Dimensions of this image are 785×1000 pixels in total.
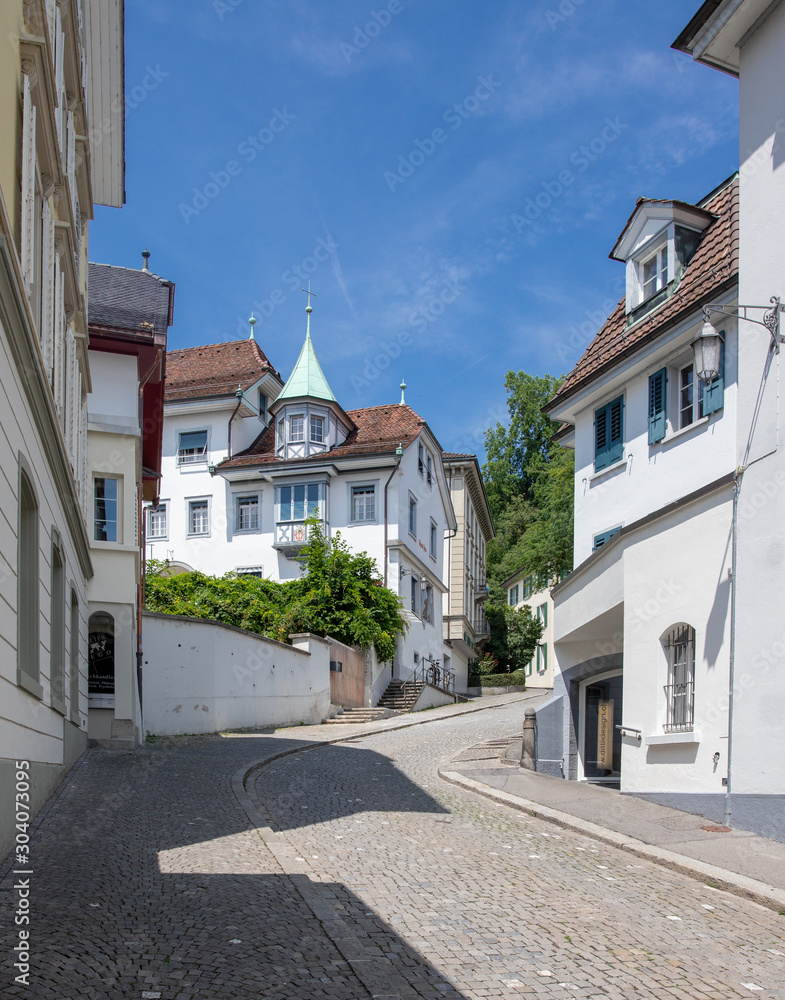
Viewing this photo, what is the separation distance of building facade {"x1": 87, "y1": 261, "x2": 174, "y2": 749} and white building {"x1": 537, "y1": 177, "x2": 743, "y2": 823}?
7.78 meters

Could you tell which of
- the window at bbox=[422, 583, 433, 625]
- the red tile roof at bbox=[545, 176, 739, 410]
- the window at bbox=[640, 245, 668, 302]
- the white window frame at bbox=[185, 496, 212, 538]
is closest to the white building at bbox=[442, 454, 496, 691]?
the window at bbox=[422, 583, 433, 625]

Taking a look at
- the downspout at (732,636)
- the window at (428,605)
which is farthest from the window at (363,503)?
the downspout at (732,636)

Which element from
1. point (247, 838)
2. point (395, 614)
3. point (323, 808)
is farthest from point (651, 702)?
point (395, 614)

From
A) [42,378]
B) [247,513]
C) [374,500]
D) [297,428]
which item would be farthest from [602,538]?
[247,513]

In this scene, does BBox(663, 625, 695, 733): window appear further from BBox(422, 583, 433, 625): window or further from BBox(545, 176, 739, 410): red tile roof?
BBox(422, 583, 433, 625): window

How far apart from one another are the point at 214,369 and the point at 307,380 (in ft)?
19.7

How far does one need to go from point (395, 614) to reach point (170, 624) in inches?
520

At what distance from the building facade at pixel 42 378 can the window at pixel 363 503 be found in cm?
2085

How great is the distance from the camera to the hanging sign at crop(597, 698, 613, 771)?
18062mm

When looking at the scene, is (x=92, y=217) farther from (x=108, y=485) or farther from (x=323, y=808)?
(x=323, y=808)

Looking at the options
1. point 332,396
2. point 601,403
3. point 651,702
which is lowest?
point 651,702

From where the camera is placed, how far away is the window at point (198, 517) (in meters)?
39.8

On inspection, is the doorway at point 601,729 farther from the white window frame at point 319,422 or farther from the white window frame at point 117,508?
the white window frame at point 319,422

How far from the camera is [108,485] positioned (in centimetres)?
1888
